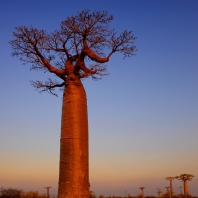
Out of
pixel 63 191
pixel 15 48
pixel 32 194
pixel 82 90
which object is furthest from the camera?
pixel 32 194

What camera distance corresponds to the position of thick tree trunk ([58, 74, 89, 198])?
230 inches

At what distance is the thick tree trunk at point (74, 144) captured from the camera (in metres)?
5.83

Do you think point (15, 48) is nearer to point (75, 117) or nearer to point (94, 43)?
point (94, 43)

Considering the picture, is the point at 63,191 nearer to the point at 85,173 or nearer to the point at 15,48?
the point at 85,173

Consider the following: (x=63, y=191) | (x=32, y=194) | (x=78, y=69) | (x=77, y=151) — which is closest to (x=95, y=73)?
(x=78, y=69)

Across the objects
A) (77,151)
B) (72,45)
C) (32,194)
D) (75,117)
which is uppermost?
(72,45)

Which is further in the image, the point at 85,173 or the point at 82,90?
the point at 82,90

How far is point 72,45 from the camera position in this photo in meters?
6.79

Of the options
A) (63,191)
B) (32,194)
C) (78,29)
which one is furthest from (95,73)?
(32,194)

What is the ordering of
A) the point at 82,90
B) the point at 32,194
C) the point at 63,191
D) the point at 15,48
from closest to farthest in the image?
the point at 63,191, the point at 82,90, the point at 15,48, the point at 32,194

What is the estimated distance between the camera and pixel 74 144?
6.00 meters

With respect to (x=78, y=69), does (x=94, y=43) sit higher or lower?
higher

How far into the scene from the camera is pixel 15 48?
7.12 metres

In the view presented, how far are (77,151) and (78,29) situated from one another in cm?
233
